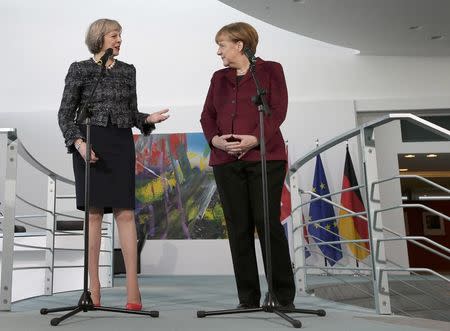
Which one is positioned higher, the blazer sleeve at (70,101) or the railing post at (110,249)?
the blazer sleeve at (70,101)

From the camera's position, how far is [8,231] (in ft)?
6.82

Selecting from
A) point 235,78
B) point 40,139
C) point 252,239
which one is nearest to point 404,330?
point 252,239

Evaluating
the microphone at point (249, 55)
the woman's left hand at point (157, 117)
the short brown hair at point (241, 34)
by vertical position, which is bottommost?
the woman's left hand at point (157, 117)

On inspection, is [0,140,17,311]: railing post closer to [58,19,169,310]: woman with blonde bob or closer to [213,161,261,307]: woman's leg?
[58,19,169,310]: woman with blonde bob

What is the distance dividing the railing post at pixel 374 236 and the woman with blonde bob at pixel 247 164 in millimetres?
368

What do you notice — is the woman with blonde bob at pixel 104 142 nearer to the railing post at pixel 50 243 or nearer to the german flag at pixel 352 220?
the railing post at pixel 50 243

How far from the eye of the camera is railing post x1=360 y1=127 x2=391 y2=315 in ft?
6.15

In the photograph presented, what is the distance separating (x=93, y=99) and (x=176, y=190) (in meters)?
4.56

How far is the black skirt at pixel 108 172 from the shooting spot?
183 cm

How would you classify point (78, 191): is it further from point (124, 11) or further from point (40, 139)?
point (124, 11)

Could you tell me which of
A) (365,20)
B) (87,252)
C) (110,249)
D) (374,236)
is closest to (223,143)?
(87,252)

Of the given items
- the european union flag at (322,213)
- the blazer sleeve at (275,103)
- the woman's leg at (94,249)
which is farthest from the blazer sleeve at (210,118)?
the european union flag at (322,213)

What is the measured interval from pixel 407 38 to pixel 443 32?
0.44 meters

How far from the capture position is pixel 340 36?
608 centimetres
